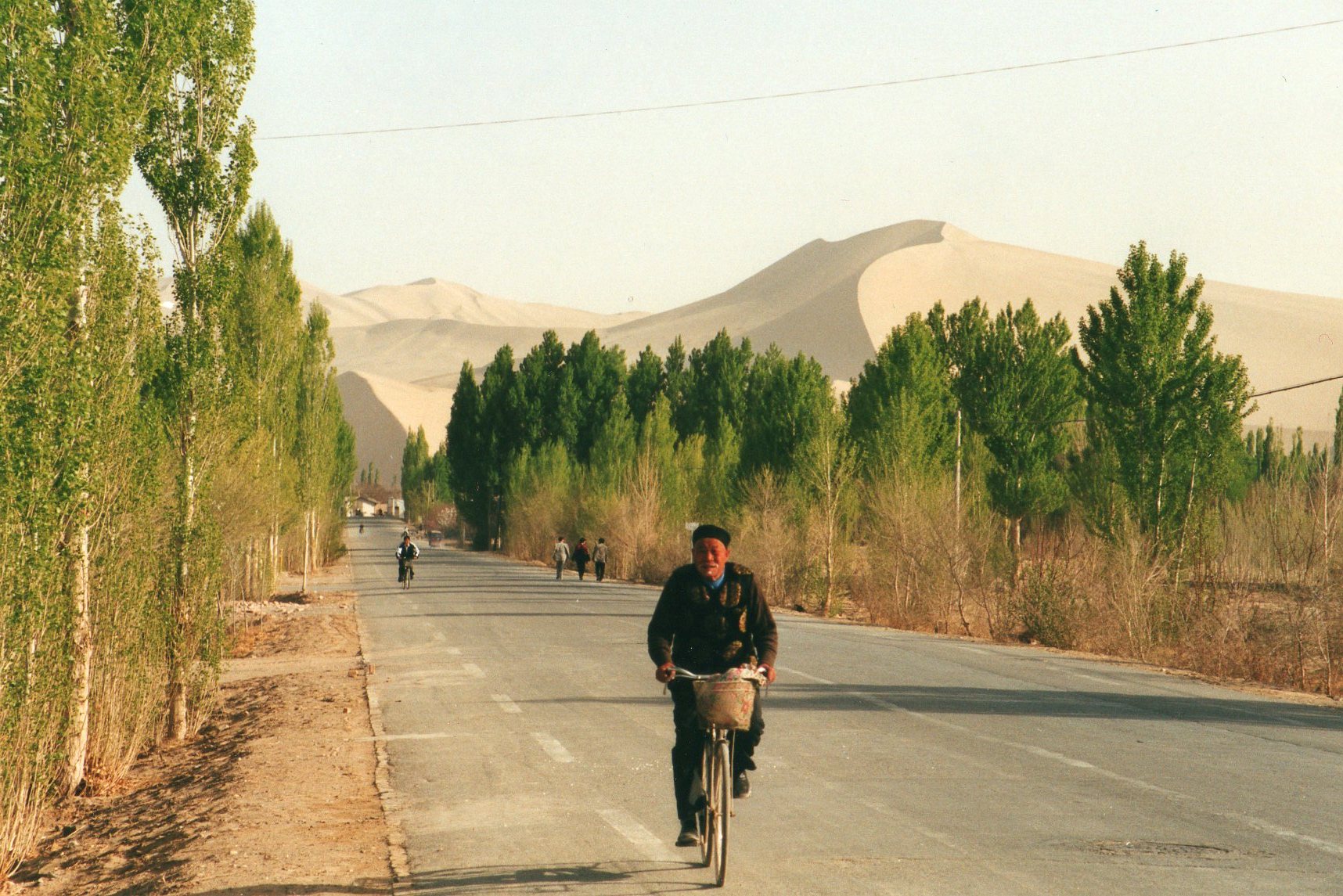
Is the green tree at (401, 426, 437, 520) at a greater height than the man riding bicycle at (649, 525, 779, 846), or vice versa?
the green tree at (401, 426, 437, 520)

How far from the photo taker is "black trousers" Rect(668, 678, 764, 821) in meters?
7.58

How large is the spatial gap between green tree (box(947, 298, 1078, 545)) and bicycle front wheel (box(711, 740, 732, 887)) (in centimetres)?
4654

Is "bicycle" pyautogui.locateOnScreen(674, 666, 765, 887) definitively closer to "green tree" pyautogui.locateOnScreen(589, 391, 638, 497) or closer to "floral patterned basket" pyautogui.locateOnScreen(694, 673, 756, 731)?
"floral patterned basket" pyautogui.locateOnScreen(694, 673, 756, 731)

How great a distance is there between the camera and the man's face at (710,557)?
767 cm

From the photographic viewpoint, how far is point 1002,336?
181ft

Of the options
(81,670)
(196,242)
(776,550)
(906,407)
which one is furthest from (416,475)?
(81,670)

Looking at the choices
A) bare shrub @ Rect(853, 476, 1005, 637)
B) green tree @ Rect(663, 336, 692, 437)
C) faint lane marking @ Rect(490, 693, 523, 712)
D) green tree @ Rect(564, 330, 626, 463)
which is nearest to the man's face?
faint lane marking @ Rect(490, 693, 523, 712)

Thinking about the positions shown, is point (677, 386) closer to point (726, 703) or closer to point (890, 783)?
point (890, 783)

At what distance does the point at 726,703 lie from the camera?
7.27m

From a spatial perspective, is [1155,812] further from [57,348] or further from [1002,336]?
[1002,336]

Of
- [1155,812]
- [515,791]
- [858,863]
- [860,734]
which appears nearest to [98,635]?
[515,791]

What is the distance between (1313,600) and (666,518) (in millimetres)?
39569

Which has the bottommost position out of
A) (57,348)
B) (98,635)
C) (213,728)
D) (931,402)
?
(213,728)

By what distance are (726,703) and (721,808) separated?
535 millimetres
